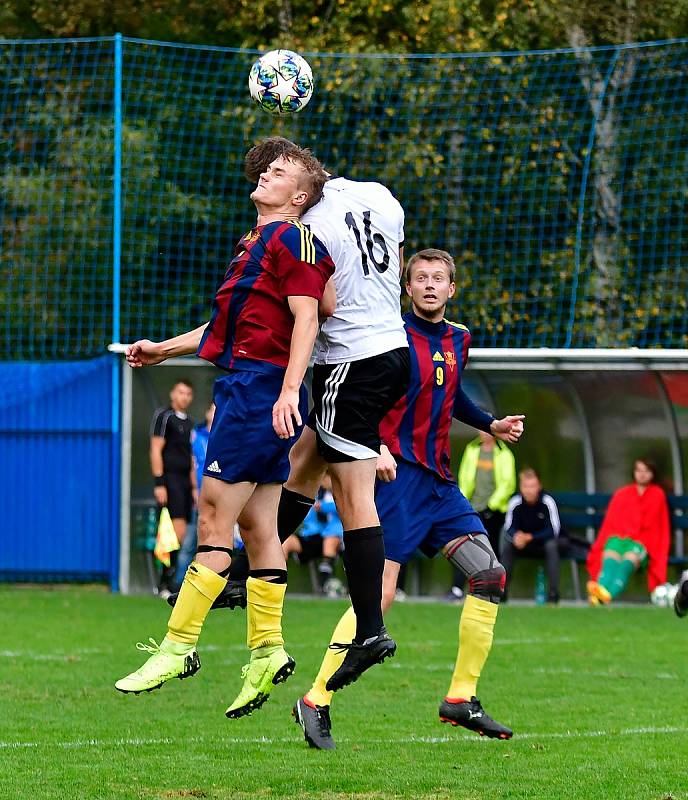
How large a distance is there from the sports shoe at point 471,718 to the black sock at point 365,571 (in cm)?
73

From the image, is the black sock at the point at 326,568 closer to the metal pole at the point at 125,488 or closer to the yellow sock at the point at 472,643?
the metal pole at the point at 125,488

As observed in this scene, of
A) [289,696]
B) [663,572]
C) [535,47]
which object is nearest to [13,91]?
[535,47]

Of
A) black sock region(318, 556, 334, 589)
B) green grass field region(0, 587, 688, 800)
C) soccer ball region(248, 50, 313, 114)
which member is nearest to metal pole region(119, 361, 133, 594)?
black sock region(318, 556, 334, 589)

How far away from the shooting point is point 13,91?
60.7ft

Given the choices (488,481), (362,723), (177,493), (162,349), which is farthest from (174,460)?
(162,349)

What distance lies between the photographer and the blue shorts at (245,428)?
6121 millimetres

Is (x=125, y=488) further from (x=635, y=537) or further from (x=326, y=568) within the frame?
(x=635, y=537)

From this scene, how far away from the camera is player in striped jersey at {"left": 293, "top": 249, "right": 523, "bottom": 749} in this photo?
7094 millimetres

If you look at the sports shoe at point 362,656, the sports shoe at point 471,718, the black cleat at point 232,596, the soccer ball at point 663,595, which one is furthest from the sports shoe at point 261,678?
the soccer ball at point 663,595

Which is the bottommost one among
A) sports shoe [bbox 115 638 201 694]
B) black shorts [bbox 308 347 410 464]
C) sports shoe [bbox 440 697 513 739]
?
sports shoe [bbox 440 697 513 739]

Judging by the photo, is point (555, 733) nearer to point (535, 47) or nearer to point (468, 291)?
point (468, 291)

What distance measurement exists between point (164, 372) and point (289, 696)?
8708 mm

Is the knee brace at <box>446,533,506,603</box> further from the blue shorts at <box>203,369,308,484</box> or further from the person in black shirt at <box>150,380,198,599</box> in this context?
the person in black shirt at <box>150,380,198,599</box>

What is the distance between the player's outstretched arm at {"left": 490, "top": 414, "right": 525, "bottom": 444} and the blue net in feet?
34.7
